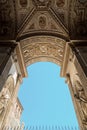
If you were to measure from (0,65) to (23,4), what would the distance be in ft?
14.0

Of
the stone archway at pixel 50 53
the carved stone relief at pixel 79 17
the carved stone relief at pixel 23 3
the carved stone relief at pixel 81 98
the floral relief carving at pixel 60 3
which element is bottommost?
the carved stone relief at pixel 81 98

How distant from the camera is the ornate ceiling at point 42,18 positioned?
401 inches

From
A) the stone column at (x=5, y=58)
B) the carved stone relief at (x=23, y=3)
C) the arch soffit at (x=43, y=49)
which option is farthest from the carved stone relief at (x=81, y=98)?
the carved stone relief at (x=23, y=3)

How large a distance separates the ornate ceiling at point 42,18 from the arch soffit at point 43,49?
302mm

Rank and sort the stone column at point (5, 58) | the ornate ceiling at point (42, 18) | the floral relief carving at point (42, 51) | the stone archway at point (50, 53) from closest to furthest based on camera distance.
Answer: the stone column at point (5, 58) < the stone archway at point (50, 53) < the ornate ceiling at point (42, 18) < the floral relief carving at point (42, 51)

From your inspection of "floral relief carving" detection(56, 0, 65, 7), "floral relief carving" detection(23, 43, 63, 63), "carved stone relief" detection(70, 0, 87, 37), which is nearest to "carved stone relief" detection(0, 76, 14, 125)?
"floral relief carving" detection(23, 43, 63, 63)

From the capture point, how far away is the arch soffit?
34.8ft

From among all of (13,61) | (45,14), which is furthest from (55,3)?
(13,61)

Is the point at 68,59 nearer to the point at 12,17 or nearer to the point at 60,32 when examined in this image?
the point at 60,32

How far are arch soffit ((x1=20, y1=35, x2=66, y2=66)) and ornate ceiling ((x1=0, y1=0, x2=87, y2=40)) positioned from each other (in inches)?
11.9

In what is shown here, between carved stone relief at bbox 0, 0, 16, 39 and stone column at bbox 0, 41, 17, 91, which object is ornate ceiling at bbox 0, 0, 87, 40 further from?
stone column at bbox 0, 41, 17, 91

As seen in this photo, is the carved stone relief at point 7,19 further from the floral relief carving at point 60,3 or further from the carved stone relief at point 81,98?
the carved stone relief at point 81,98

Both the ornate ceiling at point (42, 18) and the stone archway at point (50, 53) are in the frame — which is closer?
the stone archway at point (50, 53)

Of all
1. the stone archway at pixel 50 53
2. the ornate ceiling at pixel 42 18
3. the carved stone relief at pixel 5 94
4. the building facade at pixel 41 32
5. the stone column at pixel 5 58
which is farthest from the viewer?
the ornate ceiling at pixel 42 18
